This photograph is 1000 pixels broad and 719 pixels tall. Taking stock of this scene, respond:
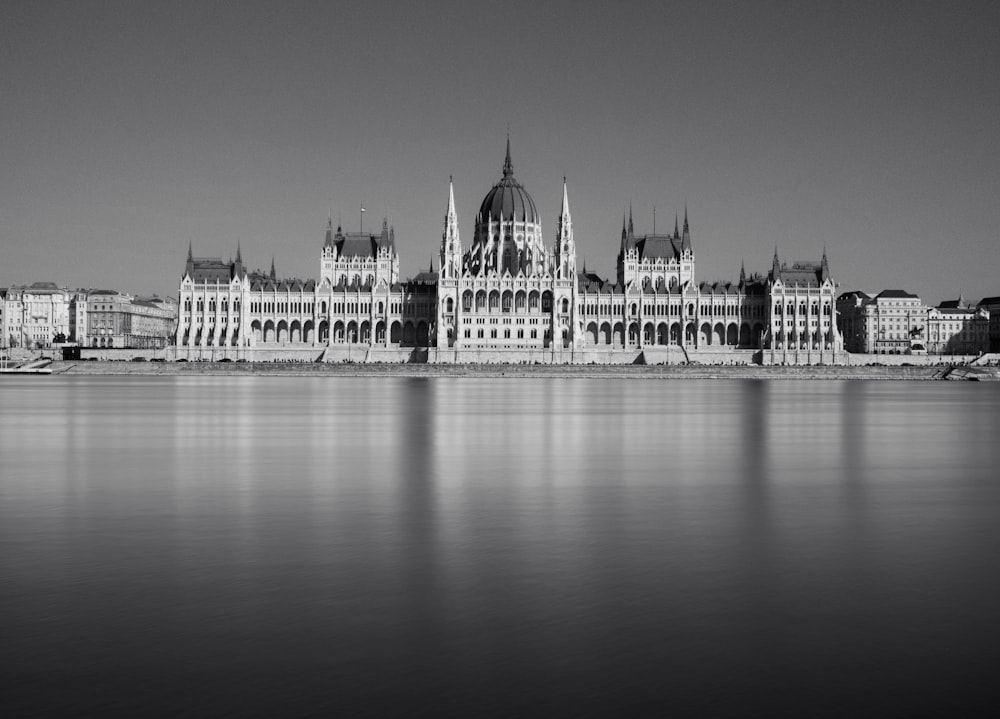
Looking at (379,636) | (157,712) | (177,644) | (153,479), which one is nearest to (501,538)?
(379,636)

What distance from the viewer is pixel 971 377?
107 m

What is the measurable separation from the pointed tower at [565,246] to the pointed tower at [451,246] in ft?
39.9

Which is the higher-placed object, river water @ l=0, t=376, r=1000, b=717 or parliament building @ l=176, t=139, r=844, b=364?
parliament building @ l=176, t=139, r=844, b=364

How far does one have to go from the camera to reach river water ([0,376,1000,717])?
8555 mm

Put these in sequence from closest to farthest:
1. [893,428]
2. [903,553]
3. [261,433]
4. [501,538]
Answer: [903,553], [501,538], [261,433], [893,428]

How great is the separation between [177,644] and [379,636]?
180cm

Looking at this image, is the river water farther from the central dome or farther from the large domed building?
the central dome

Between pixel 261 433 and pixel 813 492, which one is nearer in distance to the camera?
pixel 813 492

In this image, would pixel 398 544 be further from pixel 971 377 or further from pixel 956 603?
pixel 971 377

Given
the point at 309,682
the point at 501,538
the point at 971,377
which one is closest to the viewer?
the point at 309,682

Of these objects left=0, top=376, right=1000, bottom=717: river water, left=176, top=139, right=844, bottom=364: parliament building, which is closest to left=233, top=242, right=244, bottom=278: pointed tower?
left=176, top=139, right=844, bottom=364: parliament building

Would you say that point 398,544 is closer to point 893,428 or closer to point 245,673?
point 245,673

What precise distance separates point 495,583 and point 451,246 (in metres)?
118

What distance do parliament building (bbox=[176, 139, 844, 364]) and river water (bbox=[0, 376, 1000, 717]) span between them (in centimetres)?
9310
